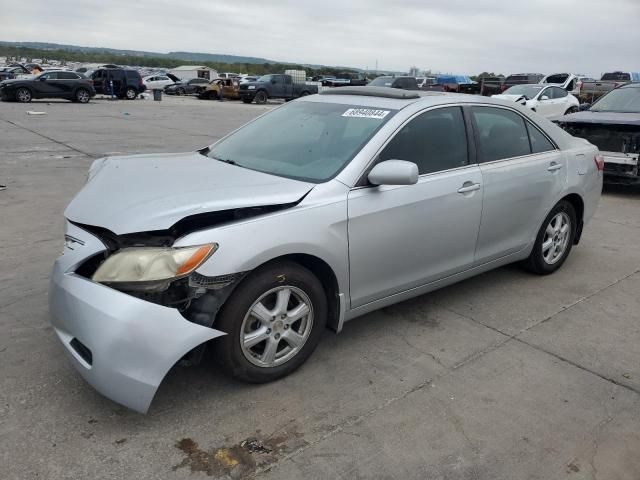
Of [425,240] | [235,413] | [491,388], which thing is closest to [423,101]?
[425,240]

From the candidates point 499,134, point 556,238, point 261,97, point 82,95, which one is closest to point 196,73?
point 261,97

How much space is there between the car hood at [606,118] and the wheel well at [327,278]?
6803 millimetres

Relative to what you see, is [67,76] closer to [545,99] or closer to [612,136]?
[545,99]

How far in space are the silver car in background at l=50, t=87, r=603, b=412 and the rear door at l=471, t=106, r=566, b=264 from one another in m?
0.01

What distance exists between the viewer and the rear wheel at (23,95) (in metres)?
25.2

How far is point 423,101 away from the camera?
152 inches

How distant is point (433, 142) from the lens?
12.5 feet

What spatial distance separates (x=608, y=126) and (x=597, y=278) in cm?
437

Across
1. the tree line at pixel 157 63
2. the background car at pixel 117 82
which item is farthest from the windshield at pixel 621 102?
the tree line at pixel 157 63

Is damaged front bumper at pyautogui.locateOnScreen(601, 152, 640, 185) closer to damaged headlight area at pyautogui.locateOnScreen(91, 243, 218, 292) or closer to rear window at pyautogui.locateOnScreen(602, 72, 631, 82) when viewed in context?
damaged headlight area at pyautogui.locateOnScreen(91, 243, 218, 292)

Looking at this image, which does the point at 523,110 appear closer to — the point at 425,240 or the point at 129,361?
the point at 425,240

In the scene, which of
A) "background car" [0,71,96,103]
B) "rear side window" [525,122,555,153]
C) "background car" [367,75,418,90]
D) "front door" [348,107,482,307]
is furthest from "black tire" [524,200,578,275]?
"background car" [0,71,96,103]

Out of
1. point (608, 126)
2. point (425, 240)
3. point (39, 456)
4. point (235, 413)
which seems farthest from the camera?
point (608, 126)

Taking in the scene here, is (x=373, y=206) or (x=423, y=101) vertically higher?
(x=423, y=101)
